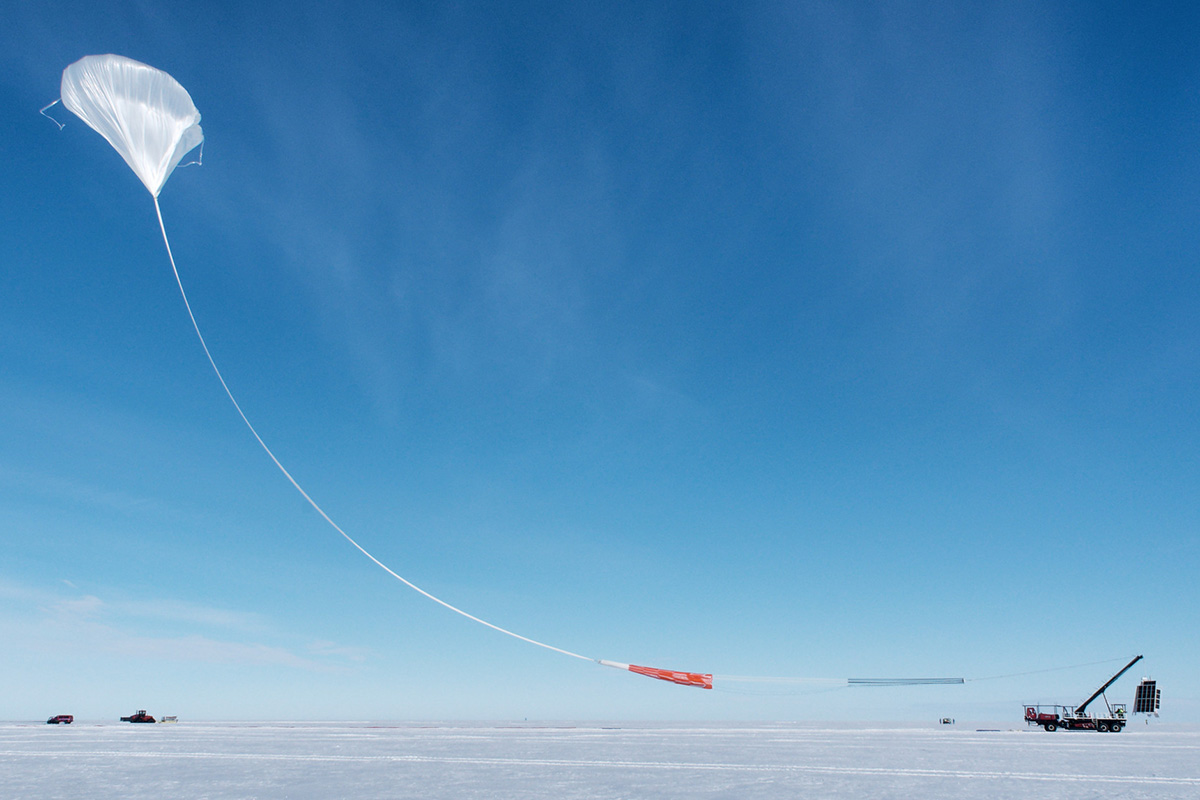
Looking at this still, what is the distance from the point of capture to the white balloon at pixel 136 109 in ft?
48.4

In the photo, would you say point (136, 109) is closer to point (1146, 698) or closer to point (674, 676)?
point (674, 676)

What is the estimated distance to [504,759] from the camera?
29.7m

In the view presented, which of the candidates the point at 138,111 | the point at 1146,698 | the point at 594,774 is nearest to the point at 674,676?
the point at 594,774

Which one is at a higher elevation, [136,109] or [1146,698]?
[136,109]

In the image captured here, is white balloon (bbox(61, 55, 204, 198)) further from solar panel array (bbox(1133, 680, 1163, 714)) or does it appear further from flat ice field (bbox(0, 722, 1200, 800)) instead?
solar panel array (bbox(1133, 680, 1163, 714))

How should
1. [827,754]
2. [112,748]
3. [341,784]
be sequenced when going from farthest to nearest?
1. [112,748]
2. [827,754]
3. [341,784]

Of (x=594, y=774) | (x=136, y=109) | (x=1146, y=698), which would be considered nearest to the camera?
(x=136, y=109)

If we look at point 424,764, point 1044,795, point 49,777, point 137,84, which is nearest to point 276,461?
point 137,84

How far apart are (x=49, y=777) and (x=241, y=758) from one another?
963cm

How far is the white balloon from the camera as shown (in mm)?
14742

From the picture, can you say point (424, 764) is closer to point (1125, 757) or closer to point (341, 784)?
point (341, 784)

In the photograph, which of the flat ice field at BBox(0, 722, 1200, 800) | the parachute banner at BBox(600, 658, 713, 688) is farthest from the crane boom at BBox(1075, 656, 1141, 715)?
the parachute banner at BBox(600, 658, 713, 688)

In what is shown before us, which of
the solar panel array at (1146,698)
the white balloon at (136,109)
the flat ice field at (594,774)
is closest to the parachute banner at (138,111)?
the white balloon at (136,109)

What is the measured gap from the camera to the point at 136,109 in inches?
607
